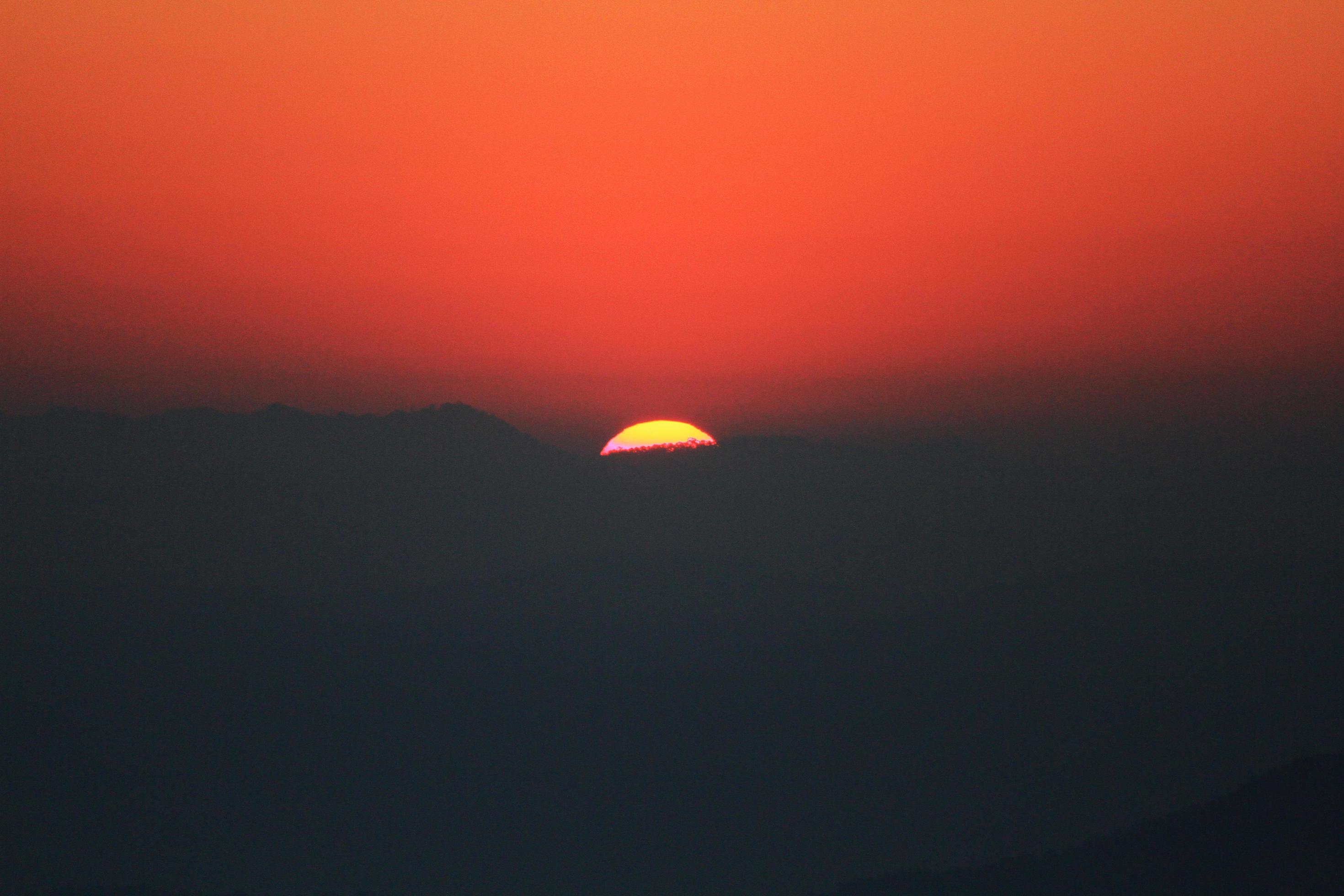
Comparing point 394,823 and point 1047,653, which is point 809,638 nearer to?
point 1047,653

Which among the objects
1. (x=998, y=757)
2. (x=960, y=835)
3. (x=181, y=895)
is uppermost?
(x=998, y=757)

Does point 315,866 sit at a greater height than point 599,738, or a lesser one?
lesser

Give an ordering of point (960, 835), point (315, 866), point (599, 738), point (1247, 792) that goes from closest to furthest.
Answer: point (1247, 792), point (960, 835), point (315, 866), point (599, 738)

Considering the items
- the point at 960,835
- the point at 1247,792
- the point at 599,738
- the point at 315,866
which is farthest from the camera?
the point at 599,738

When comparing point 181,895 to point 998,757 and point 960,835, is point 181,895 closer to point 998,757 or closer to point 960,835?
point 960,835

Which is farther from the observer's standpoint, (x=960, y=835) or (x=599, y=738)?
(x=599, y=738)

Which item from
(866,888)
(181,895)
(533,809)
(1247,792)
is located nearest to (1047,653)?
(1247,792)

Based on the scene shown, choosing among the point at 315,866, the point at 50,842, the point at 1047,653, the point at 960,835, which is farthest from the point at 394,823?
the point at 1047,653
